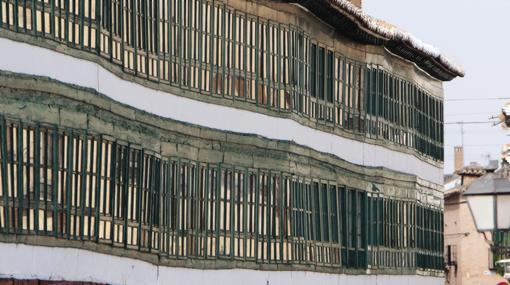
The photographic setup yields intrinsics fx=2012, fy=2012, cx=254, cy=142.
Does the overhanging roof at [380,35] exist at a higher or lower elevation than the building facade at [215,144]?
higher

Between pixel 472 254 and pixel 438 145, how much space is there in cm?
4154

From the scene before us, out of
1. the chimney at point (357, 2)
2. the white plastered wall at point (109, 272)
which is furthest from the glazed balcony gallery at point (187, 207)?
the chimney at point (357, 2)

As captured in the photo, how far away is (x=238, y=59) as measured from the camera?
34781mm

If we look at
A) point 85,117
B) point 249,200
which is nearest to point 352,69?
point 249,200

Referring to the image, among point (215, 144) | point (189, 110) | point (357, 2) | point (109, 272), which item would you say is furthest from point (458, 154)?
point (109, 272)

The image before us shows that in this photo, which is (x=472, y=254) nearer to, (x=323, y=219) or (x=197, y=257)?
(x=323, y=219)

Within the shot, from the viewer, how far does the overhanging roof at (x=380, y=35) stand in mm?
38500

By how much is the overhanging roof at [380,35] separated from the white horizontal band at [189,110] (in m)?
2.20

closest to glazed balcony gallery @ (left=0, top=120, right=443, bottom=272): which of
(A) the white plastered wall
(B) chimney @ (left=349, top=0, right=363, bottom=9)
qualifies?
(A) the white plastered wall

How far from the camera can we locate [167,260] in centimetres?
3150

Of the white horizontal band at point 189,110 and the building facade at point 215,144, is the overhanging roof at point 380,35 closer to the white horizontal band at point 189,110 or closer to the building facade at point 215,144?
the building facade at point 215,144

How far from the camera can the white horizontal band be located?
2584cm

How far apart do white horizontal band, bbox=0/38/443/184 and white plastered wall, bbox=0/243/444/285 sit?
2.30 meters

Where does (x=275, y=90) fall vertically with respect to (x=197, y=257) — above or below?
above
